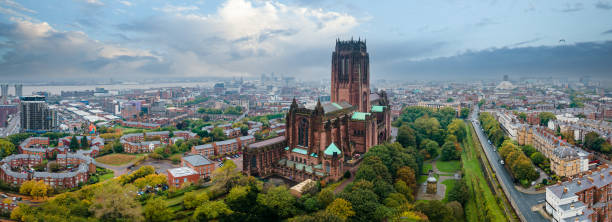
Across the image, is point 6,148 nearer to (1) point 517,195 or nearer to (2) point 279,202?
(2) point 279,202

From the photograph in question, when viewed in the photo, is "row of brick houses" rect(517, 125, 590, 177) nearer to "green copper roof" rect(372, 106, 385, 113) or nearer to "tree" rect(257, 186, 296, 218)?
"green copper roof" rect(372, 106, 385, 113)

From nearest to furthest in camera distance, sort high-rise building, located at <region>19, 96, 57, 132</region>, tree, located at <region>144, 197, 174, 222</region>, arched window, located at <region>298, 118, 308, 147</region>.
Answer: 1. tree, located at <region>144, 197, 174, 222</region>
2. arched window, located at <region>298, 118, 308, 147</region>
3. high-rise building, located at <region>19, 96, 57, 132</region>

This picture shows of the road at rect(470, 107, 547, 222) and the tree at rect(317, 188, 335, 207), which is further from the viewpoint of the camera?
the road at rect(470, 107, 547, 222)

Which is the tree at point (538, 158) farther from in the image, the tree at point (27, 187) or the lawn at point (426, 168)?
the tree at point (27, 187)

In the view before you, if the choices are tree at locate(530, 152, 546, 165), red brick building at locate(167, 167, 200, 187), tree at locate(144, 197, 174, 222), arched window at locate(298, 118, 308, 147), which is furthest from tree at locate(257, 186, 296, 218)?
tree at locate(530, 152, 546, 165)

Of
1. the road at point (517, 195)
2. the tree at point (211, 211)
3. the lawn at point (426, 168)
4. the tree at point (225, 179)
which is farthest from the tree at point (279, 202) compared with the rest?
the lawn at point (426, 168)
